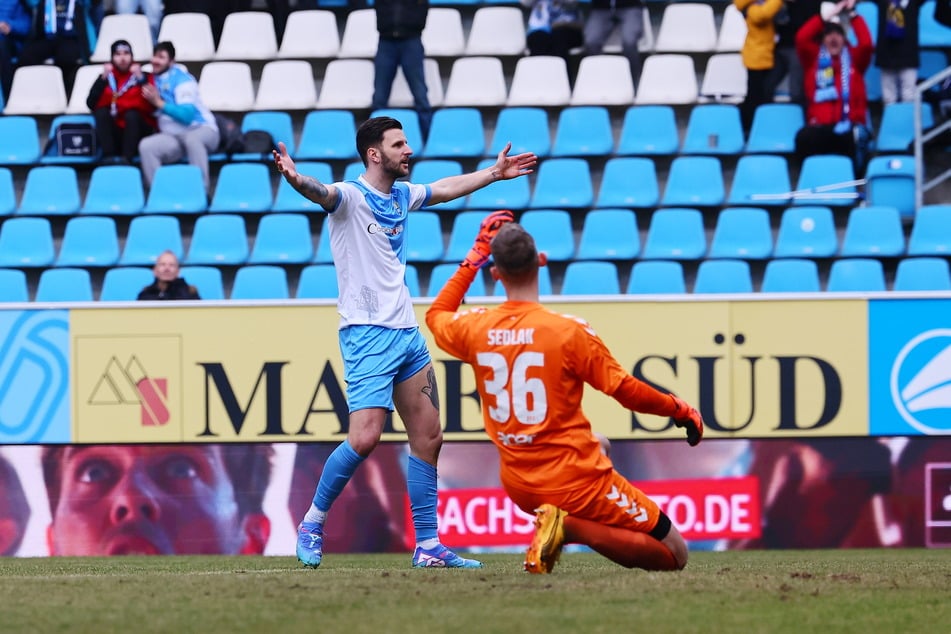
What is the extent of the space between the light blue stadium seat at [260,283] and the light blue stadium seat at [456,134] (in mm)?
2246

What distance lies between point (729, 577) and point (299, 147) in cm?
936

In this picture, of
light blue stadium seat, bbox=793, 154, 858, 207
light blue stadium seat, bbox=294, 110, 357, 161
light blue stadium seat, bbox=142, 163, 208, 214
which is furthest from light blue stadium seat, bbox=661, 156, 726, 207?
light blue stadium seat, bbox=142, 163, 208, 214

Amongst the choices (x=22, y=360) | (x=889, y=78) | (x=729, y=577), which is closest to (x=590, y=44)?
(x=889, y=78)

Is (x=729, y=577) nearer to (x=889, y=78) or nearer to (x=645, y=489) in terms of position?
(x=645, y=489)

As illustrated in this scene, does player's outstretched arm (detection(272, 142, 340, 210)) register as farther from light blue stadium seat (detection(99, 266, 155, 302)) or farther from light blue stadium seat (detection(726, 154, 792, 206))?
light blue stadium seat (detection(726, 154, 792, 206))

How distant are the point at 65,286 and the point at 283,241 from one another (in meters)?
2.03

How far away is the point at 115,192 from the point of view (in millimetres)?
14133

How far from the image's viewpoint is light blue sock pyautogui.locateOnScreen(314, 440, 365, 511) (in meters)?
7.00

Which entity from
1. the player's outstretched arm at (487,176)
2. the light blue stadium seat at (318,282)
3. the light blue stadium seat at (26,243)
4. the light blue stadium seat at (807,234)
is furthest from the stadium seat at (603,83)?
the player's outstretched arm at (487,176)

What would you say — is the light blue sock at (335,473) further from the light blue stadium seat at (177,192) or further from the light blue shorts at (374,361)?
the light blue stadium seat at (177,192)

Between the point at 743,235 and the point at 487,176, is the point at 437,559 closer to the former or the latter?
the point at 487,176

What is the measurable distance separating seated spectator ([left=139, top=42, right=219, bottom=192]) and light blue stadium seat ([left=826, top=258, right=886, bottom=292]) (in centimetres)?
612

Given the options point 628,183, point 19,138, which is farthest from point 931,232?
point 19,138

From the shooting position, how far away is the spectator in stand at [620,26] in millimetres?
14930
